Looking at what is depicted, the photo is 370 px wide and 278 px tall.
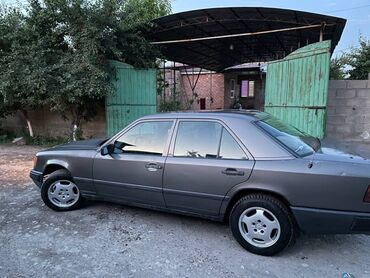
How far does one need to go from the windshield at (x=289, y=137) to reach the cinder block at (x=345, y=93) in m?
4.69

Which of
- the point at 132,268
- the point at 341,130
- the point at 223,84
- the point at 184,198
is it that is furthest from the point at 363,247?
the point at 223,84

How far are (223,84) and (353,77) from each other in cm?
1159

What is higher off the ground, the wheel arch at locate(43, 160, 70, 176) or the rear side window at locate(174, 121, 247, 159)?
the rear side window at locate(174, 121, 247, 159)

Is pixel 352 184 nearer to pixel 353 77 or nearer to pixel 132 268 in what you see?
pixel 132 268

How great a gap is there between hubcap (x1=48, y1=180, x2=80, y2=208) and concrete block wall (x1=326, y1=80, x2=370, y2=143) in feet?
21.2

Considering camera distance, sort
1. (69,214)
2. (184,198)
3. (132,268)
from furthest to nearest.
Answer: (69,214) → (184,198) → (132,268)

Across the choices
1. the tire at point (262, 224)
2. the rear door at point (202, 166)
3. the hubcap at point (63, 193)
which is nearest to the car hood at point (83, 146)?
the hubcap at point (63, 193)

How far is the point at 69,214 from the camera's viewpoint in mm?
4500

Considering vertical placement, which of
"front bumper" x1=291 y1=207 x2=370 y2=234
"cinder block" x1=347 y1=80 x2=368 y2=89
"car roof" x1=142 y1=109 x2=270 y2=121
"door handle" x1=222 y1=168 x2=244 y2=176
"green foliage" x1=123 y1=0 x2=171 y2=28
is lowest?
"front bumper" x1=291 y1=207 x2=370 y2=234

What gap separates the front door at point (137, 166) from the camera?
3.88 m

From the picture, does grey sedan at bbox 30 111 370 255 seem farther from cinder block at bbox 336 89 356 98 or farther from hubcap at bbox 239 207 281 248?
cinder block at bbox 336 89 356 98

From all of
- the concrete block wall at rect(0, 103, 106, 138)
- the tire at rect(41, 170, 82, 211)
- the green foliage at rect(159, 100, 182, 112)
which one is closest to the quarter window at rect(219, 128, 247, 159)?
the tire at rect(41, 170, 82, 211)

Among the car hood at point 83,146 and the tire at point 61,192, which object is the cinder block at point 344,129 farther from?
the tire at point 61,192

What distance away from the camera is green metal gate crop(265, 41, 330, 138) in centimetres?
739
